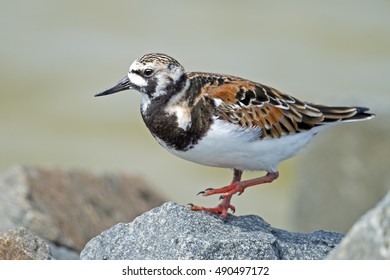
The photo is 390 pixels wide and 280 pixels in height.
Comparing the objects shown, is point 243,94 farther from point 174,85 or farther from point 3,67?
point 3,67

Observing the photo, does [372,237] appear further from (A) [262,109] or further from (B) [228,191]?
(A) [262,109]

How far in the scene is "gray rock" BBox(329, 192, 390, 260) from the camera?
3.88 metres

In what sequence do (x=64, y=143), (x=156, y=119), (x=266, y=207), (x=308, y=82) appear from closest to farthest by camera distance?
(x=156, y=119), (x=266, y=207), (x=64, y=143), (x=308, y=82)

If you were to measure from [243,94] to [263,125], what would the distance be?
0.70 ft

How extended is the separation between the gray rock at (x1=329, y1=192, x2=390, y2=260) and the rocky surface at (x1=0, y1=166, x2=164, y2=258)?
2918 millimetres

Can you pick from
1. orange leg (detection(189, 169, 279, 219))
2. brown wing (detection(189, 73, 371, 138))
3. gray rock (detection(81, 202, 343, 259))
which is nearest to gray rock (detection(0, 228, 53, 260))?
gray rock (detection(81, 202, 343, 259))

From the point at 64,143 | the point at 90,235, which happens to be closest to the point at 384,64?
the point at 64,143

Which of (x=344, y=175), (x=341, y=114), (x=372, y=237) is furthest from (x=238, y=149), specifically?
(x=344, y=175)

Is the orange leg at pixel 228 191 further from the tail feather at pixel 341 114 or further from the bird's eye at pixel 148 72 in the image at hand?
the bird's eye at pixel 148 72

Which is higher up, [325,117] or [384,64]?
[325,117]

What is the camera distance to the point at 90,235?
6980 millimetres

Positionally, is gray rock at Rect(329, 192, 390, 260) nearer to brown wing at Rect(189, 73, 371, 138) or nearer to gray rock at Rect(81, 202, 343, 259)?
gray rock at Rect(81, 202, 343, 259)

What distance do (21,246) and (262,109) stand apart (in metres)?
1.59
